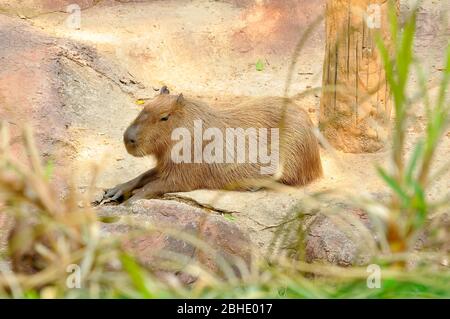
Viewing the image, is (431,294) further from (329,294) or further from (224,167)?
(224,167)

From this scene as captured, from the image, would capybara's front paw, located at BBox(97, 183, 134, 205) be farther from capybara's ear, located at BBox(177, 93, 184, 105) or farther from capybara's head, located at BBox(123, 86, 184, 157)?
capybara's ear, located at BBox(177, 93, 184, 105)

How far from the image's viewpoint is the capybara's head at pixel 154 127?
20.1ft

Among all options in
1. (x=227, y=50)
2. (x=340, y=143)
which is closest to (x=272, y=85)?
(x=227, y=50)

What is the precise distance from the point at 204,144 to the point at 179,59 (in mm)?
2523

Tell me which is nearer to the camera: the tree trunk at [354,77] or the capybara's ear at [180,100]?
the capybara's ear at [180,100]

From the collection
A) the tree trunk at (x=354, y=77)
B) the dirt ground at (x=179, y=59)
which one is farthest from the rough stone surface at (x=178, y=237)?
the tree trunk at (x=354, y=77)

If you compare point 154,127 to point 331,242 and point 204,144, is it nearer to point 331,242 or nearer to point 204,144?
Result: point 204,144

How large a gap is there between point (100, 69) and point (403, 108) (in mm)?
5950

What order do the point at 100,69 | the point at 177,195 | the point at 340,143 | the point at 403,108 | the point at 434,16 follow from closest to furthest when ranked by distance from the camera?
the point at 403,108
the point at 177,195
the point at 340,143
the point at 100,69
the point at 434,16

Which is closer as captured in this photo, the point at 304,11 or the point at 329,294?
the point at 329,294

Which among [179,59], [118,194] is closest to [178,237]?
[118,194]

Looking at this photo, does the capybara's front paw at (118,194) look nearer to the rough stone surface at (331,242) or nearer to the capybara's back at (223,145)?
the capybara's back at (223,145)

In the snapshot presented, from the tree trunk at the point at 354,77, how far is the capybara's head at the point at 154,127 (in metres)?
1.22

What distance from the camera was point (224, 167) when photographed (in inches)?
251
